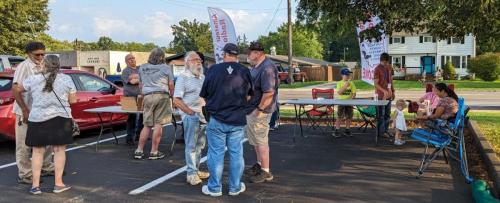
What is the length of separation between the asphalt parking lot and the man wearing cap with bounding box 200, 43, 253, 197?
0.91 ft

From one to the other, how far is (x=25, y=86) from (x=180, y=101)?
5.61ft

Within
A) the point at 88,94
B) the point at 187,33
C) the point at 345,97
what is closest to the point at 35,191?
the point at 88,94

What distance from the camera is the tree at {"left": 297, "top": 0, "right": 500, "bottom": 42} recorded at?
665 centimetres

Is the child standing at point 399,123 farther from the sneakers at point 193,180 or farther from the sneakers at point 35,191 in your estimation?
the sneakers at point 35,191

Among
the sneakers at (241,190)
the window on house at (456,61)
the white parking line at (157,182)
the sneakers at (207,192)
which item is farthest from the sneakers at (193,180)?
the window on house at (456,61)

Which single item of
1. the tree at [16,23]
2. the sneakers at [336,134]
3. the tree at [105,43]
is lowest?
the sneakers at [336,134]

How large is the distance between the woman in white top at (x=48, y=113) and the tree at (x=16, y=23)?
133 ft

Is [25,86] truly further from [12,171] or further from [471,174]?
[471,174]

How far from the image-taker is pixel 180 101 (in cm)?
591

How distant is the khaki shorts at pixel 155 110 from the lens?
757 cm

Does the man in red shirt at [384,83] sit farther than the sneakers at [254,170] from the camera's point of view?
Yes

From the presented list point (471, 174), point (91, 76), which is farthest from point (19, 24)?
point (471, 174)

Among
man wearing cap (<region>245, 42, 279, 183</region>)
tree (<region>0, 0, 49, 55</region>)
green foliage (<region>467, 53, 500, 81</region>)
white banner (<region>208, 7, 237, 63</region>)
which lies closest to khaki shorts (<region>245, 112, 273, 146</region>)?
man wearing cap (<region>245, 42, 279, 183</region>)

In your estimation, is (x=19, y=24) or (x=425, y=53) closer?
(x=19, y=24)
